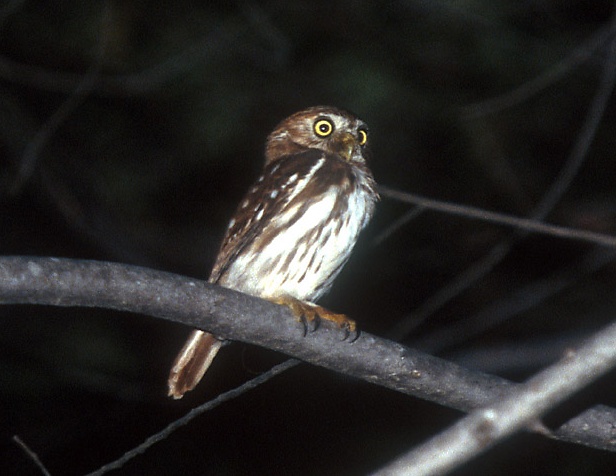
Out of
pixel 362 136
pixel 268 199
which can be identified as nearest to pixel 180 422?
pixel 268 199

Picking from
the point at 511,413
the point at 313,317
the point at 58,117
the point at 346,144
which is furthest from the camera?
the point at 58,117

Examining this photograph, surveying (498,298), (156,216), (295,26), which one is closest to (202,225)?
(156,216)

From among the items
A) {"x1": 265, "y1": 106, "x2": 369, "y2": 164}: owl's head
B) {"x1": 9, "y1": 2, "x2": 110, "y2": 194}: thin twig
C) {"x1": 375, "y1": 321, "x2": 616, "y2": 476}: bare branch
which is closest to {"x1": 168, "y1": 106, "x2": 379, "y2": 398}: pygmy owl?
{"x1": 265, "y1": 106, "x2": 369, "y2": 164}: owl's head

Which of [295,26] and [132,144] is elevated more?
[295,26]

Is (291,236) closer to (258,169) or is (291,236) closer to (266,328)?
(266,328)

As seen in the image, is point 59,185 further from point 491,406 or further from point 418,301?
point 491,406

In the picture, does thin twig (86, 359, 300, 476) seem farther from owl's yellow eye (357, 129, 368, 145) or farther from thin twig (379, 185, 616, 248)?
owl's yellow eye (357, 129, 368, 145)
